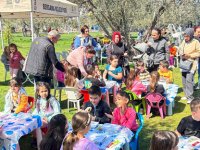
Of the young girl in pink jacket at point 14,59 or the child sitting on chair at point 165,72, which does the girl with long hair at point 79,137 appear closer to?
the child sitting on chair at point 165,72

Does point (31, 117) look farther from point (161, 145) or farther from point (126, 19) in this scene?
point (126, 19)

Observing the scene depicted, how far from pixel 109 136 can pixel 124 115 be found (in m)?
0.73

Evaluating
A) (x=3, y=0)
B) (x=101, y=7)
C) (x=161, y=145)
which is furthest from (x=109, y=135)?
(x=101, y=7)

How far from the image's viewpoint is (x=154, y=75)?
6.20m

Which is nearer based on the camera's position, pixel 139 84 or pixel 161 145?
pixel 161 145

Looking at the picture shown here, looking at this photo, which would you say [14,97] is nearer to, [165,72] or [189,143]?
[189,143]

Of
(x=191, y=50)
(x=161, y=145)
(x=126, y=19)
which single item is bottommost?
(x=161, y=145)

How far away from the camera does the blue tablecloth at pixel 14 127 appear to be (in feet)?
11.9

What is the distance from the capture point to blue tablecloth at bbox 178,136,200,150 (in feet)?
10.4

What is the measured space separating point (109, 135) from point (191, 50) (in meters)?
3.88

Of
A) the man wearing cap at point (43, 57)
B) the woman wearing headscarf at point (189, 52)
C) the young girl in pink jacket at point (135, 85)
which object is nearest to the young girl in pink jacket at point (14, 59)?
the man wearing cap at point (43, 57)

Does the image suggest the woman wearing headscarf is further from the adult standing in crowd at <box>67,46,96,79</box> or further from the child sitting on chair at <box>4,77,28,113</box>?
the child sitting on chair at <box>4,77,28,113</box>

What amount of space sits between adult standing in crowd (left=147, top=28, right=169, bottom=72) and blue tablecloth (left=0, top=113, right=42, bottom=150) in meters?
3.83

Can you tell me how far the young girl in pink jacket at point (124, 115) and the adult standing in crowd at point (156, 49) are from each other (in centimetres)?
309
